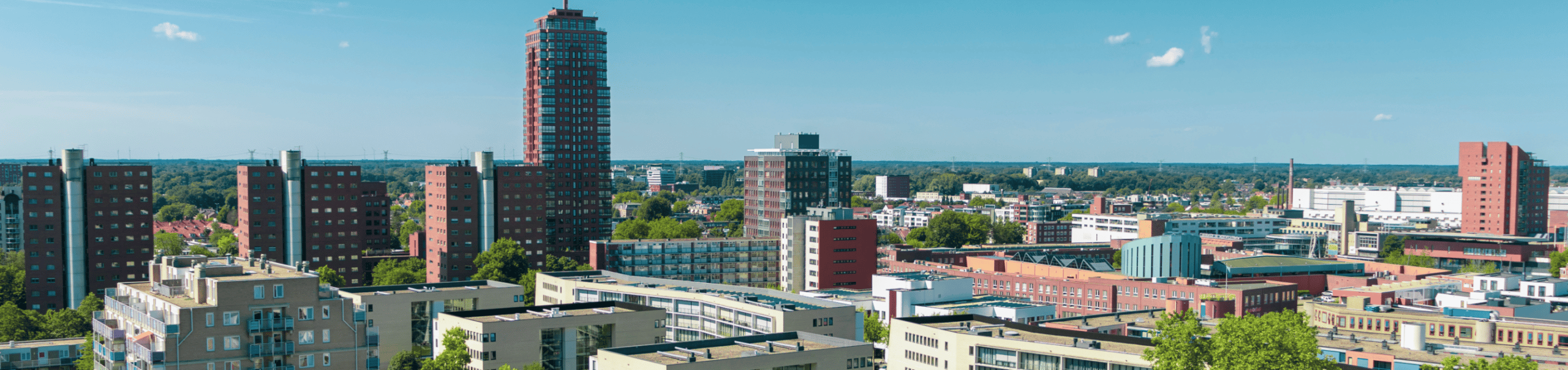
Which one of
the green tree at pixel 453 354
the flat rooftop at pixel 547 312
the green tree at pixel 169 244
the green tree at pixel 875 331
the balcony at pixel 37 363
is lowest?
the balcony at pixel 37 363

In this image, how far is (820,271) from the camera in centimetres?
11844

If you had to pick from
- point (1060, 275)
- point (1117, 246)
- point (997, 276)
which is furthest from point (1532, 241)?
point (997, 276)

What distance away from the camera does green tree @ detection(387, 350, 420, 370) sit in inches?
2749

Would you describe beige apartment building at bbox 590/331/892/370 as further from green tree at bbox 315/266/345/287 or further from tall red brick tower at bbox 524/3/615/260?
tall red brick tower at bbox 524/3/615/260

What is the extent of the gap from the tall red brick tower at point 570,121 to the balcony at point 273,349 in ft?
293

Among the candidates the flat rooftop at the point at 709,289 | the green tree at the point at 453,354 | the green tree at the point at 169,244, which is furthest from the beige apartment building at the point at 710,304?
the green tree at the point at 169,244

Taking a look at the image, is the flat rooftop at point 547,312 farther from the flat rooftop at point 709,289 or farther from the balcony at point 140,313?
the balcony at point 140,313

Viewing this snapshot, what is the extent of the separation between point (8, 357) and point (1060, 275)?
9108cm

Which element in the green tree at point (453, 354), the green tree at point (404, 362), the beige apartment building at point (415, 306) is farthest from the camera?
the beige apartment building at point (415, 306)

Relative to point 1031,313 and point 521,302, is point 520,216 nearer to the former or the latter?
point 521,302

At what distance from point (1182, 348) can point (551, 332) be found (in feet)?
104

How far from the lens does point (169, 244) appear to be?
5689 inches

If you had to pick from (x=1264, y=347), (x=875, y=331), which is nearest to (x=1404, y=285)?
(x=875, y=331)

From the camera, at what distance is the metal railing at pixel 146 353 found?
50.8 m
